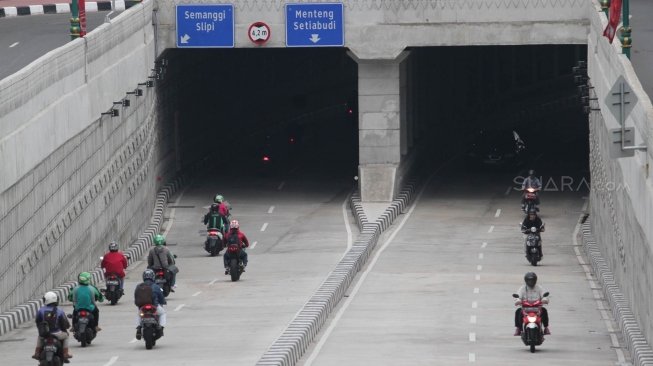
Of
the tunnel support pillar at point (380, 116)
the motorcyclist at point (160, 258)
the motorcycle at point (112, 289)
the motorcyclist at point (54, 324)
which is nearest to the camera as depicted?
the motorcyclist at point (54, 324)

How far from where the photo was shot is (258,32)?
2345 inches

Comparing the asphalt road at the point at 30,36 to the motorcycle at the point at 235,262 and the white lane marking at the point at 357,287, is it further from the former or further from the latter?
the white lane marking at the point at 357,287

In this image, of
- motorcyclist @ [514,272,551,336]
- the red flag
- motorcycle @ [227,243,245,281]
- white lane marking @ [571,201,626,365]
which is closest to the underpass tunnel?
white lane marking @ [571,201,626,365]

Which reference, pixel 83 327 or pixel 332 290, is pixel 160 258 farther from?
pixel 83 327

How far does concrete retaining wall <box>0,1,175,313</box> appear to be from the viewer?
3734cm

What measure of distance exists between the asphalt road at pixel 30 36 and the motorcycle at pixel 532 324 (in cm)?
1891

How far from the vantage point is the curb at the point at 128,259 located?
35344mm

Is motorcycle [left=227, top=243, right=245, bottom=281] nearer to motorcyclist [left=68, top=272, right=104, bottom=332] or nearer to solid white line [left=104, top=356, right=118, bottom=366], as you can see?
motorcyclist [left=68, top=272, right=104, bottom=332]

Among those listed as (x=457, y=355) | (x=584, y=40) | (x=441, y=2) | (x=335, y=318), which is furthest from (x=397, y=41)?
(x=457, y=355)

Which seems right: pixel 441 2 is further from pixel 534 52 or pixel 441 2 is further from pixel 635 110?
pixel 534 52

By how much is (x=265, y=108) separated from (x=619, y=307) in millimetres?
47449

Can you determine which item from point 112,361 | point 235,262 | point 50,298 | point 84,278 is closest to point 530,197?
point 235,262

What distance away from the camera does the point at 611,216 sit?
4066 cm

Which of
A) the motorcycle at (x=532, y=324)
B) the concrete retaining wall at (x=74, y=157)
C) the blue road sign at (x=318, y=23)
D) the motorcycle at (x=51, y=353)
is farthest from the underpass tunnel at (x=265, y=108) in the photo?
the motorcycle at (x=51, y=353)
